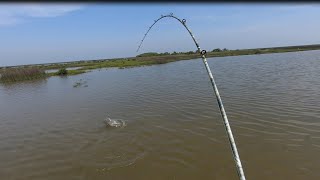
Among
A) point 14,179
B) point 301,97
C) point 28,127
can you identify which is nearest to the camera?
point 14,179

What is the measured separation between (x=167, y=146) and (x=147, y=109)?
541cm

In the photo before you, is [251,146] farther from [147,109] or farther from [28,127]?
[28,127]

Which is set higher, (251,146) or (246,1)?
(246,1)

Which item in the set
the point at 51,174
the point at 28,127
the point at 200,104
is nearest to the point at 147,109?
the point at 200,104

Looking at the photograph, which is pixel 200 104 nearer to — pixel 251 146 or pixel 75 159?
pixel 251 146

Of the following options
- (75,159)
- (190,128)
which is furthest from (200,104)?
(75,159)

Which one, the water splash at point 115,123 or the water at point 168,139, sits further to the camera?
the water splash at point 115,123

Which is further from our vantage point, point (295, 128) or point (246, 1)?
point (295, 128)

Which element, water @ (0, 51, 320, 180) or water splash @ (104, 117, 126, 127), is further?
water splash @ (104, 117, 126, 127)

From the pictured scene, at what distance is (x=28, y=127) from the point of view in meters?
12.7

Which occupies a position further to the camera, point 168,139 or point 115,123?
point 115,123

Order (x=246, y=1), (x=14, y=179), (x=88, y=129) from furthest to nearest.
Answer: (x=88, y=129), (x=14, y=179), (x=246, y=1)

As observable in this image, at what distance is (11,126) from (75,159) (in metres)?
6.06

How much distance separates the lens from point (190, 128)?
423 inches
